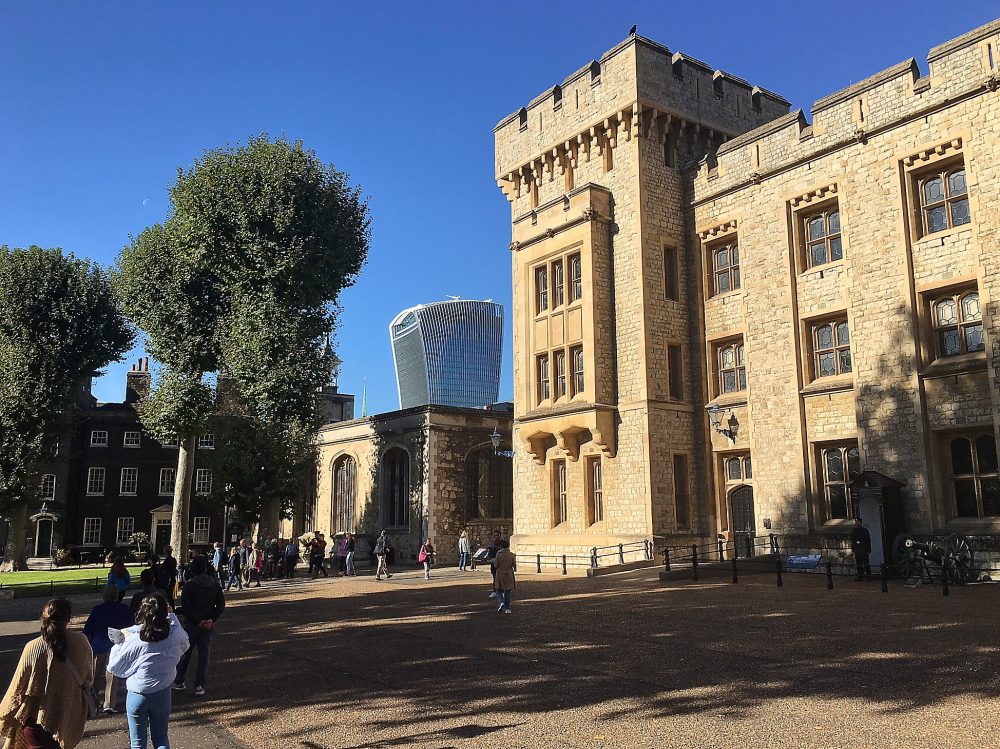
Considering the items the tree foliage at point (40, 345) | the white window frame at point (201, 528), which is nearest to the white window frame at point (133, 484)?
the white window frame at point (201, 528)

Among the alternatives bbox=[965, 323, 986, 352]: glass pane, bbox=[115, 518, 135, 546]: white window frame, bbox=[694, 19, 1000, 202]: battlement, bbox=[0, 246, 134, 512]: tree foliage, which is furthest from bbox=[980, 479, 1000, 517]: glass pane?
bbox=[115, 518, 135, 546]: white window frame

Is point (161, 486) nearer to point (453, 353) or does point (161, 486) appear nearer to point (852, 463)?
point (852, 463)

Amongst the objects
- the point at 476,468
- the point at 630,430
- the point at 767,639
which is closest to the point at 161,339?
the point at 476,468

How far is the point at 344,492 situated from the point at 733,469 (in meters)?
22.5

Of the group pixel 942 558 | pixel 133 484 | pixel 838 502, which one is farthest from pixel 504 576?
pixel 133 484

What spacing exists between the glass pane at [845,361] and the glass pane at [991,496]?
4517 millimetres

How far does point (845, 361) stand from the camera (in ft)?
71.1

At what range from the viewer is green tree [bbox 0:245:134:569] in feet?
110

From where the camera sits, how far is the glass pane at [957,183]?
19.6 meters

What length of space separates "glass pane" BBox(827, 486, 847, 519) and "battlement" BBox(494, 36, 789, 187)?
12865 mm

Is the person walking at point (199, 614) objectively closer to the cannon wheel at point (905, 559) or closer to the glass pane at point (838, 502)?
the cannon wheel at point (905, 559)

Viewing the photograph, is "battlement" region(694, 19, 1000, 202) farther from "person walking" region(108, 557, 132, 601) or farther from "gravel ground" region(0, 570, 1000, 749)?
Answer: "person walking" region(108, 557, 132, 601)

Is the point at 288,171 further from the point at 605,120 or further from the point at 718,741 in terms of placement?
the point at 718,741

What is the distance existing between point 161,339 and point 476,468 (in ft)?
47.4
